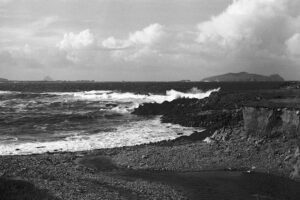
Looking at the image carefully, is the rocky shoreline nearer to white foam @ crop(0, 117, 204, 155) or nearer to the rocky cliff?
the rocky cliff

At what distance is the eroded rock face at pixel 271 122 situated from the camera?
2311 cm

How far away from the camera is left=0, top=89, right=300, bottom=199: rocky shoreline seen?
17.1 metres

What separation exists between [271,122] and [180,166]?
645 cm

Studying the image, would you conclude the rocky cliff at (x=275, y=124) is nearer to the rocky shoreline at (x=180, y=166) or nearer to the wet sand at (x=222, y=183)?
the rocky shoreline at (x=180, y=166)

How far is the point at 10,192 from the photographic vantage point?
49.1ft

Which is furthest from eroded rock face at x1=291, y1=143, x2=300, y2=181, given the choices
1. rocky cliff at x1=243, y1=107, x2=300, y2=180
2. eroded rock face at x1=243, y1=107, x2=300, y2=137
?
eroded rock face at x1=243, y1=107, x2=300, y2=137

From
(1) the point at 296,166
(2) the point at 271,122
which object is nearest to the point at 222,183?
(1) the point at 296,166

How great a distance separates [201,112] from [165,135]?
11.5 metres

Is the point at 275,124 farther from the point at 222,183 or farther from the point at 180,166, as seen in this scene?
the point at 222,183

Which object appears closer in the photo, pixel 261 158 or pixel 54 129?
pixel 261 158

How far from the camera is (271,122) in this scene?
24.6 metres

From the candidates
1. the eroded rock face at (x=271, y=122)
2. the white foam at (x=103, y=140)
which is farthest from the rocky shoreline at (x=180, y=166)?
the white foam at (x=103, y=140)

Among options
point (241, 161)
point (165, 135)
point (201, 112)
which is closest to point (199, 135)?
point (165, 135)

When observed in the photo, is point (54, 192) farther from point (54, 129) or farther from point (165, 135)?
point (54, 129)
